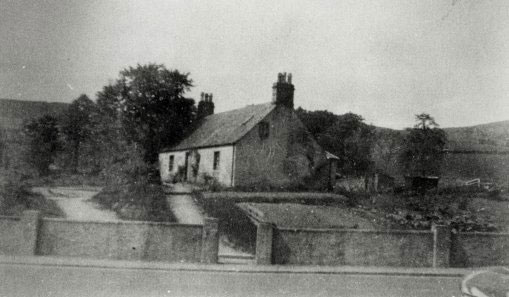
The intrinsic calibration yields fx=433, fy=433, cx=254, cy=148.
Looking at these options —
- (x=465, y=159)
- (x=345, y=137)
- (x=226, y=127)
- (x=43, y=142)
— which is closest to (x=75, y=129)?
(x=43, y=142)

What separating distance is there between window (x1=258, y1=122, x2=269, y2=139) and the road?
60.0ft

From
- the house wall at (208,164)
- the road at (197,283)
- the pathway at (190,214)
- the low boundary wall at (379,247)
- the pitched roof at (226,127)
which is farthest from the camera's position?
the pitched roof at (226,127)

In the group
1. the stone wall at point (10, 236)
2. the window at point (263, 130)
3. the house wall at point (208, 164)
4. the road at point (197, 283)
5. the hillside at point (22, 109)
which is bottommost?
the road at point (197, 283)

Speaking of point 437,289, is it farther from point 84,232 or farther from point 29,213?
point 29,213

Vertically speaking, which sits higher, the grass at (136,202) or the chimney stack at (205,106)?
the chimney stack at (205,106)

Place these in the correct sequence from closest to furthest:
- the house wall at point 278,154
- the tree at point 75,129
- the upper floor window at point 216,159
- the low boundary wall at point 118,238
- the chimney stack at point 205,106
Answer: the low boundary wall at point 118,238
the house wall at point 278,154
the upper floor window at point 216,159
the chimney stack at point 205,106
the tree at point 75,129

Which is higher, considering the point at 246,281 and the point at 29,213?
the point at 29,213

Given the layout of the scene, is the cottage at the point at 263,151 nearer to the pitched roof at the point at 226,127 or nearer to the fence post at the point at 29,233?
the pitched roof at the point at 226,127

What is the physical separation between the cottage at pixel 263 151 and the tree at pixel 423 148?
820 inches

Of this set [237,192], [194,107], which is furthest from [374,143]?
[237,192]

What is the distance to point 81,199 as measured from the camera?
25.5m

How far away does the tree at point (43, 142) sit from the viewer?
4824 centimetres

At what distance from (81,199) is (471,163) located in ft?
159

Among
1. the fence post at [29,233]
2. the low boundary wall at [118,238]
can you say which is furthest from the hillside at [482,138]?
the fence post at [29,233]
